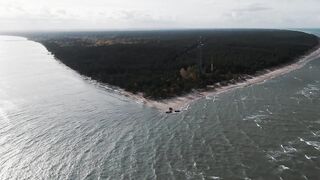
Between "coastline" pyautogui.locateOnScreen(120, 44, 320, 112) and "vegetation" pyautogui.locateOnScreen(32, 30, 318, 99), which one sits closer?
"coastline" pyautogui.locateOnScreen(120, 44, 320, 112)

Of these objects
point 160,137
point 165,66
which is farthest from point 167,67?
point 160,137

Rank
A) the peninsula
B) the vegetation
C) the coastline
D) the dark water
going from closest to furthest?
the dark water, the coastline, the peninsula, the vegetation

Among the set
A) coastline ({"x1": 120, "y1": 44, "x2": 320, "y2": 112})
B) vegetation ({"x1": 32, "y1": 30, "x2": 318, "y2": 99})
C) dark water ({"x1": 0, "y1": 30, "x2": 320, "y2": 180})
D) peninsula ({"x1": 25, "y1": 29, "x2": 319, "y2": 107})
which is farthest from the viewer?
vegetation ({"x1": 32, "y1": 30, "x2": 318, "y2": 99})

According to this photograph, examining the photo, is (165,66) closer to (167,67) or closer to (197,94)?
(167,67)

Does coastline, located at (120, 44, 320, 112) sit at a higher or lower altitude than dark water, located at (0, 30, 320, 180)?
lower

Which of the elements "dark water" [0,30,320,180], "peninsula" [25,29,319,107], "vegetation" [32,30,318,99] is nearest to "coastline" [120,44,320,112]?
"peninsula" [25,29,319,107]

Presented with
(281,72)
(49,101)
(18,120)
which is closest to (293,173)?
(18,120)

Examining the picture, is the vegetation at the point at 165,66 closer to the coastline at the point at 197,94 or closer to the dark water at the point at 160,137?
the coastline at the point at 197,94

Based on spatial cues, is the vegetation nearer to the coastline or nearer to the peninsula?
the peninsula

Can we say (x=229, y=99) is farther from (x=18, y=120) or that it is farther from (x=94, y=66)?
(x=94, y=66)
